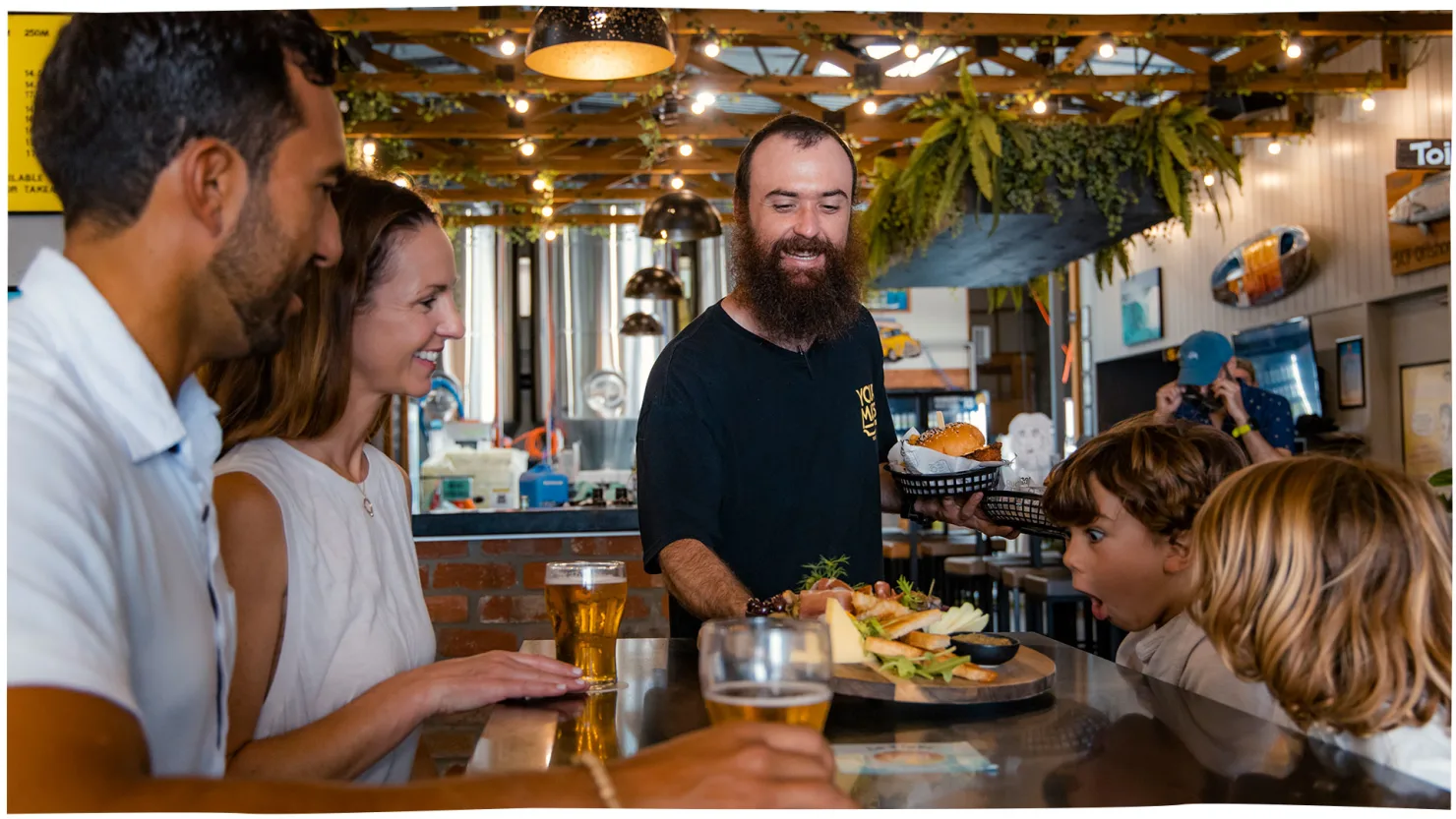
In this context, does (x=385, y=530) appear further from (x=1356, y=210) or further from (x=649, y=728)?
(x=1356, y=210)

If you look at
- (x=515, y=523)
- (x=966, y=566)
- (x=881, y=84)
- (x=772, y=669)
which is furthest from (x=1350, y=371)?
(x=772, y=669)

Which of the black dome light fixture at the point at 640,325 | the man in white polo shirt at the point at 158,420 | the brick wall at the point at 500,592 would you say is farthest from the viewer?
the black dome light fixture at the point at 640,325

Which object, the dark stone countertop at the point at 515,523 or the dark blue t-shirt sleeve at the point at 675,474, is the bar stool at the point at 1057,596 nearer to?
the dark stone countertop at the point at 515,523

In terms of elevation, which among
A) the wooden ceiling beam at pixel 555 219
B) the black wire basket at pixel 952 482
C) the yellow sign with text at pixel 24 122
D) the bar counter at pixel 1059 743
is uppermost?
the wooden ceiling beam at pixel 555 219

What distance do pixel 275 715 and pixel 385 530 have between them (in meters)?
0.33

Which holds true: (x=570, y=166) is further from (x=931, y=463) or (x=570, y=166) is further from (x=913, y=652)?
(x=913, y=652)

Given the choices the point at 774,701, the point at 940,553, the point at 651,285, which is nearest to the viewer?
Answer: the point at 774,701

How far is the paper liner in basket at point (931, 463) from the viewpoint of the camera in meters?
1.96

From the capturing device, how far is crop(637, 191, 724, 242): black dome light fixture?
18.0ft

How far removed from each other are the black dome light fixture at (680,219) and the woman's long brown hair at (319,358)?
4.03 metres

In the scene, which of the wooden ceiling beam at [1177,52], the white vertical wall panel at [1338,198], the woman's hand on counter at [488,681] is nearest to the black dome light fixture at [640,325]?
the white vertical wall panel at [1338,198]

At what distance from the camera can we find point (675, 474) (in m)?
1.93

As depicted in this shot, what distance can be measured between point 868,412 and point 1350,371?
19.7ft

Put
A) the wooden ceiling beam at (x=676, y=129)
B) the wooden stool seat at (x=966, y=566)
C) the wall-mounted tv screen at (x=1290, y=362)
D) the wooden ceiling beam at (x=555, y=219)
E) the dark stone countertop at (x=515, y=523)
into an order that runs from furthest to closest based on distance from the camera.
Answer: the wooden ceiling beam at (x=555, y=219) → the wall-mounted tv screen at (x=1290, y=362) → the wooden ceiling beam at (x=676, y=129) → the wooden stool seat at (x=966, y=566) → the dark stone countertop at (x=515, y=523)
